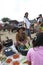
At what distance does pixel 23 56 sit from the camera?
Result: 11.5 feet

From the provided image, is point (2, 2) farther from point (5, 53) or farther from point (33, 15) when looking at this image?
point (5, 53)

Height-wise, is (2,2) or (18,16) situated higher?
(2,2)

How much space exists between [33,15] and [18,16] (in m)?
0.67

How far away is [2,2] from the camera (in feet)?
27.6

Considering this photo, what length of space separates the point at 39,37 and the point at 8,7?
7.08 m

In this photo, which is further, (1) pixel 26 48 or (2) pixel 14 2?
(2) pixel 14 2

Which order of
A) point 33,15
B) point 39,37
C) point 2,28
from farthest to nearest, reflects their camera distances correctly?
point 33,15, point 2,28, point 39,37

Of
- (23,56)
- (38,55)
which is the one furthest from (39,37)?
(23,56)

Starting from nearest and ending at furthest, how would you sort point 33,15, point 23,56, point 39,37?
point 39,37 → point 23,56 → point 33,15

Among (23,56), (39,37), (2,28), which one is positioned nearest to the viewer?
(39,37)

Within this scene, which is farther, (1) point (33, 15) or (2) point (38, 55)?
(1) point (33, 15)

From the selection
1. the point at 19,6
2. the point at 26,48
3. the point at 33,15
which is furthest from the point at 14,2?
the point at 26,48

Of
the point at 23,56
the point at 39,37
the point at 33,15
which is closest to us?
the point at 39,37

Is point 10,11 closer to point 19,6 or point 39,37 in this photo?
point 19,6
